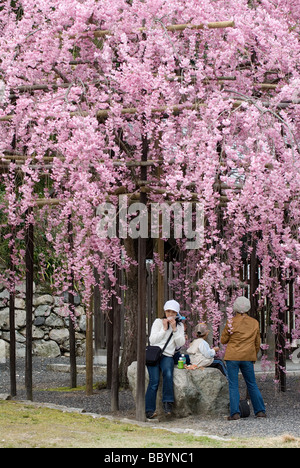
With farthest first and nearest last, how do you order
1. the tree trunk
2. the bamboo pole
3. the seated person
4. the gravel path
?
the tree trunk, the seated person, the bamboo pole, the gravel path

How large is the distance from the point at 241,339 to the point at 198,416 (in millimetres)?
953

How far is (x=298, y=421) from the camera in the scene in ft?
24.0

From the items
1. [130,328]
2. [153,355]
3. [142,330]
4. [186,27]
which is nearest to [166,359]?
[153,355]

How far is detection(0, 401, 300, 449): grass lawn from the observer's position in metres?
5.73

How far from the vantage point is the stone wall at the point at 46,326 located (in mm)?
14086

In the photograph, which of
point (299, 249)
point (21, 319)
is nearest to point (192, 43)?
point (299, 249)

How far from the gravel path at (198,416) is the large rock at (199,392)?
0.11 meters

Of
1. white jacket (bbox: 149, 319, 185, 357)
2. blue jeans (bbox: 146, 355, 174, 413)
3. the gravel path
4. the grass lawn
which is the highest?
white jacket (bbox: 149, 319, 185, 357)

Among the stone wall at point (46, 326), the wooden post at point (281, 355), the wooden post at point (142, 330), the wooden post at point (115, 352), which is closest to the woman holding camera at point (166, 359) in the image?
the wooden post at point (142, 330)

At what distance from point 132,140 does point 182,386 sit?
271 cm

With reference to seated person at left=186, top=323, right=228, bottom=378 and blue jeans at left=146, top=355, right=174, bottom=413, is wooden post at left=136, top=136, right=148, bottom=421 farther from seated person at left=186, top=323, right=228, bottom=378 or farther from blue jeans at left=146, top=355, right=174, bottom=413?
seated person at left=186, top=323, right=228, bottom=378

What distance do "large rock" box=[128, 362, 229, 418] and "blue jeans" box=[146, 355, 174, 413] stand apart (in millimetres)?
101

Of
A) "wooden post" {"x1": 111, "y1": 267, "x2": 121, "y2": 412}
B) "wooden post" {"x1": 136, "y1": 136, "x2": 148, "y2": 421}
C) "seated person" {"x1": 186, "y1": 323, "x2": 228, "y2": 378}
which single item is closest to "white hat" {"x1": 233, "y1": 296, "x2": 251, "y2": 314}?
"seated person" {"x1": 186, "y1": 323, "x2": 228, "y2": 378}

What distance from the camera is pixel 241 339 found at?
25.1ft
